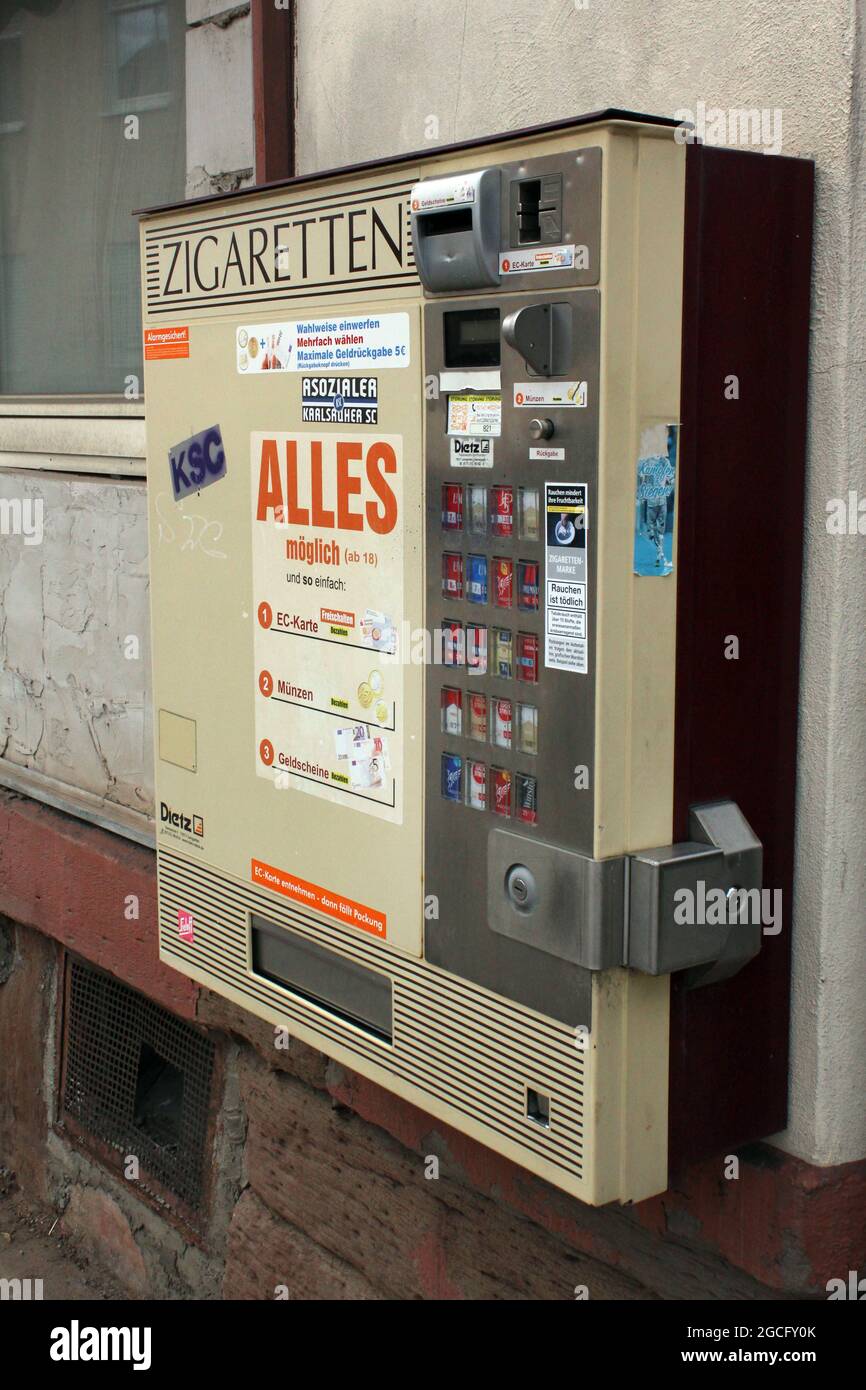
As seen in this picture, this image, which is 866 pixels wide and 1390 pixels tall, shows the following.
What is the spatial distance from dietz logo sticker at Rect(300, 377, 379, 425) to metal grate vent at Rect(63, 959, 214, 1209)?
216 centimetres

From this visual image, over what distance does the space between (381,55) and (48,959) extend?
2960mm

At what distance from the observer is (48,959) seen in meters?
4.71

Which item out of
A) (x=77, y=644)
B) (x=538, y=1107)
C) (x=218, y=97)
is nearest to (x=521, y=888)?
(x=538, y=1107)

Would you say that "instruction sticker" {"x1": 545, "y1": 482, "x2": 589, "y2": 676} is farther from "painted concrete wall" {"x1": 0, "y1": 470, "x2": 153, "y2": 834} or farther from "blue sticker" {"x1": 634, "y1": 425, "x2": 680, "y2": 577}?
"painted concrete wall" {"x1": 0, "y1": 470, "x2": 153, "y2": 834}

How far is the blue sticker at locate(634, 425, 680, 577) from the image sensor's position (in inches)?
72.9

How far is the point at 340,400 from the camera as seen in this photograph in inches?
89.4

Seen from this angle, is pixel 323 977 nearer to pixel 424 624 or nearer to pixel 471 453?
pixel 424 624

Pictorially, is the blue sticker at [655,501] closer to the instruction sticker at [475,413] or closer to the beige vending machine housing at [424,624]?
the beige vending machine housing at [424,624]

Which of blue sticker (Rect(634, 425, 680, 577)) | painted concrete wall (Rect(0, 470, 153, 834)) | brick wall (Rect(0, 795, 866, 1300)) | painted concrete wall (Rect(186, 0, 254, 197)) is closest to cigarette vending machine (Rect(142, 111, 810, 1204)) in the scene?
blue sticker (Rect(634, 425, 680, 577))

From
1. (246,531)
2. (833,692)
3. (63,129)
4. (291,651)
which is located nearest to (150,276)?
(246,531)

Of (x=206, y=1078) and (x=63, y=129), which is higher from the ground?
(x=63, y=129)

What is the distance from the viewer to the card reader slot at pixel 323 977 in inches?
Result: 94.2

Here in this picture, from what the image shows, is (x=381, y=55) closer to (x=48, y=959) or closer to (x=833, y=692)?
(x=833, y=692)

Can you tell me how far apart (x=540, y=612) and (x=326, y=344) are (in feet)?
2.09
